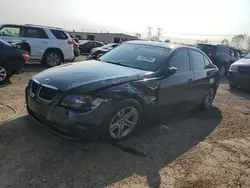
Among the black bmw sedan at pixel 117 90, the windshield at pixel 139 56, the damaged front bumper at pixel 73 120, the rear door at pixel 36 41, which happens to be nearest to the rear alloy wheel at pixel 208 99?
the black bmw sedan at pixel 117 90

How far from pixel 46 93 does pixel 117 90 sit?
1.00 meters

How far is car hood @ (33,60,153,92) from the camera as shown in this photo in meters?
3.67

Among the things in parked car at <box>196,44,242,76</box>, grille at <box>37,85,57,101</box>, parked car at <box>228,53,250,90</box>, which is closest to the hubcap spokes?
grille at <box>37,85,57,101</box>

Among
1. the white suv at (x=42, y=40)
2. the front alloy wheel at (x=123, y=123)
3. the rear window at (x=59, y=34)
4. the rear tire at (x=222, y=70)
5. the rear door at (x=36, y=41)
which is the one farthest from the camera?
the rear tire at (x=222, y=70)

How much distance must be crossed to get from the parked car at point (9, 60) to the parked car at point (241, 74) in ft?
24.0

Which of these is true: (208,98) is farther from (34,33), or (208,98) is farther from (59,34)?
(34,33)

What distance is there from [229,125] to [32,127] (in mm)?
3910

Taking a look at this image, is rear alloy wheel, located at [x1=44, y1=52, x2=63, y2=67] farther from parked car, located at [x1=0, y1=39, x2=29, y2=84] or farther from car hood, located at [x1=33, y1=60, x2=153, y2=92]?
car hood, located at [x1=33, y1=60, x2=153, y2=92]

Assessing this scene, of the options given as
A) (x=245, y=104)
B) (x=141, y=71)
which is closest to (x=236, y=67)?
(x=245, y=104)

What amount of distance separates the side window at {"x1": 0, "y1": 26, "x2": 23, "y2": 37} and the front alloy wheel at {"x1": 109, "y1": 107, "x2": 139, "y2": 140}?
8543mm

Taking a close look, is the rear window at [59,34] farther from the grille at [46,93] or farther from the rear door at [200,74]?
the grille at [46,93]

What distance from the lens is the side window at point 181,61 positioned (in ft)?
16.0

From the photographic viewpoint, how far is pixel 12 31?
1081 cm

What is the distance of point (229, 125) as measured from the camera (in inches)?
220
